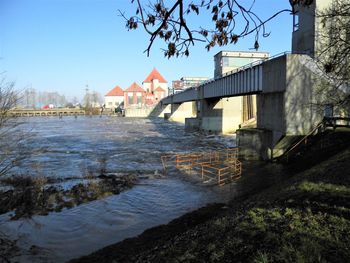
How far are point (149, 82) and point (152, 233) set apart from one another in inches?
6708

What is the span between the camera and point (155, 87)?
176 meters

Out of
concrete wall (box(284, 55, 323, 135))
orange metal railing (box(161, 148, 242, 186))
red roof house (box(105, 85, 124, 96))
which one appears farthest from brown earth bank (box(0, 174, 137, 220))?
red roof house (box(105, 85, 124, 96))

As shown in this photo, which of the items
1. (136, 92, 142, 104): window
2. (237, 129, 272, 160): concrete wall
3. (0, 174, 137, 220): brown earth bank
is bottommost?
(0, 174, 137, 220): brown earth bank

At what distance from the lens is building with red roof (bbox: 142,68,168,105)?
169 m

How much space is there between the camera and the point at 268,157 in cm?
2686

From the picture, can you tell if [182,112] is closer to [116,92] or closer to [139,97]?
[139,97]

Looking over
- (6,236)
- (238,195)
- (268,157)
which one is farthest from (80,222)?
(268,157)

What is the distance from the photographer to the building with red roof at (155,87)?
169125 millimetres

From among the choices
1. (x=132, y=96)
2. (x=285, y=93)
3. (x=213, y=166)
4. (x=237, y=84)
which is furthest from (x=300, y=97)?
(x=132, y=96)

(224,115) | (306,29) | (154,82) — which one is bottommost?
(224,115)

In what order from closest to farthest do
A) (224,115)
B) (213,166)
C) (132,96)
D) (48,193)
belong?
(48,193)
(213,166)
(224,115)
(132,96)

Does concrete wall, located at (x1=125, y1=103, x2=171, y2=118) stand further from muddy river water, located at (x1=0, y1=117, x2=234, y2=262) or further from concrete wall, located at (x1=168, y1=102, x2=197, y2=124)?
muddy river water, located at (x1=0, y1=117, x2=234, y2=262)

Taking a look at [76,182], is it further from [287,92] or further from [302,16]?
[302,16]

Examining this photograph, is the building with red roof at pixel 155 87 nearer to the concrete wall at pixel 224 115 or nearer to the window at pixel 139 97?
the window at pixel 139 97
